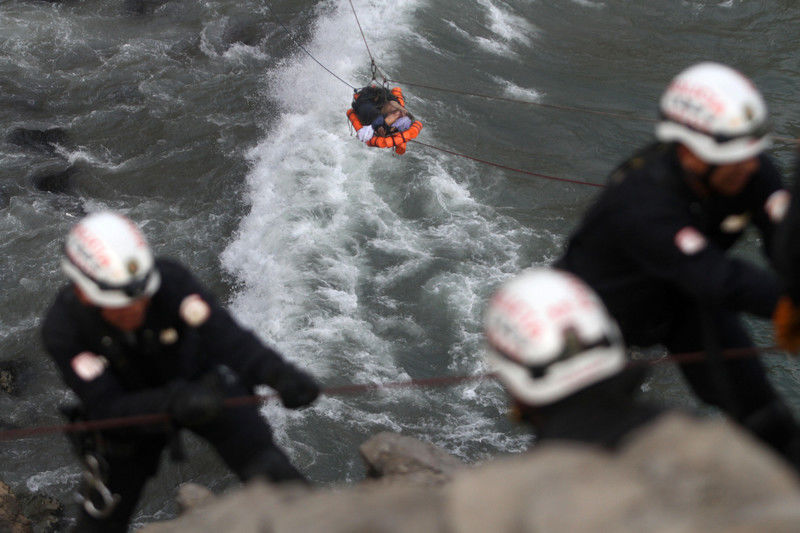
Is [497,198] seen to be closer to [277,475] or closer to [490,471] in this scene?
[277,475]

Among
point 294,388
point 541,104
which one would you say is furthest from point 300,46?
point 294,388

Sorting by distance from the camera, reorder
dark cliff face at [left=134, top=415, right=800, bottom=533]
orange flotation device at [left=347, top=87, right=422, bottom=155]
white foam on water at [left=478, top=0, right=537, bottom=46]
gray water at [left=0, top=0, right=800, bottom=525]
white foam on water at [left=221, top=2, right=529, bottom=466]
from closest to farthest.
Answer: dark cliff face at [left=134, top=415, right=800, bottom=533], gray water at [left=0, top=0, right=800, bottom=525], white foam on water at [left=221, top=2, right=529, bottom=466], orange flotation device at [left=347, top=87, right=422, bottom=155], white foam on water at [left=478, top=0, right=537, bottom=46]

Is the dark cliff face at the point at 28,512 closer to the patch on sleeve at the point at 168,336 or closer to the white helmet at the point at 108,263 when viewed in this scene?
the patch on sleeve at the point at 168,336

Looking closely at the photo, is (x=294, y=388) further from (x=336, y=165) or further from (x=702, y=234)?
(x=336, y=165)

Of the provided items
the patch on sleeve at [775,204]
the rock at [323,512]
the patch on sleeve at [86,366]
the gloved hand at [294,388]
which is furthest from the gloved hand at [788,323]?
the patch on sleeve at [86,366]

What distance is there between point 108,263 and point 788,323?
260 centimetres

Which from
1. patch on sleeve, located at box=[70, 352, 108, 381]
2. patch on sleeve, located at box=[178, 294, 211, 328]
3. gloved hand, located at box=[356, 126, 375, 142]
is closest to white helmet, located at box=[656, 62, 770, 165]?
patch on sleeve, located at box=[178, 294, 211, 328]

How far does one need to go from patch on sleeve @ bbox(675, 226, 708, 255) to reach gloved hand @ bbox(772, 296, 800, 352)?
0.36m

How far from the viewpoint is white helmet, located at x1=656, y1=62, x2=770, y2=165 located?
3246mm

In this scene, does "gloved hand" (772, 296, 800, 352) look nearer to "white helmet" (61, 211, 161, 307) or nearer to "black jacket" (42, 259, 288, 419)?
"black jacket" (42, 259, 288, 419)

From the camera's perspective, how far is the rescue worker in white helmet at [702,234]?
3230mm

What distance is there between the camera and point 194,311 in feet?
11.8

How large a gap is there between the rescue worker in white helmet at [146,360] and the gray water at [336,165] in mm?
3393

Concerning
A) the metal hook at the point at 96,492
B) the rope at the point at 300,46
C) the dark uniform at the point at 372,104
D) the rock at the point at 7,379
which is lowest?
the rock at the point at 7,379
